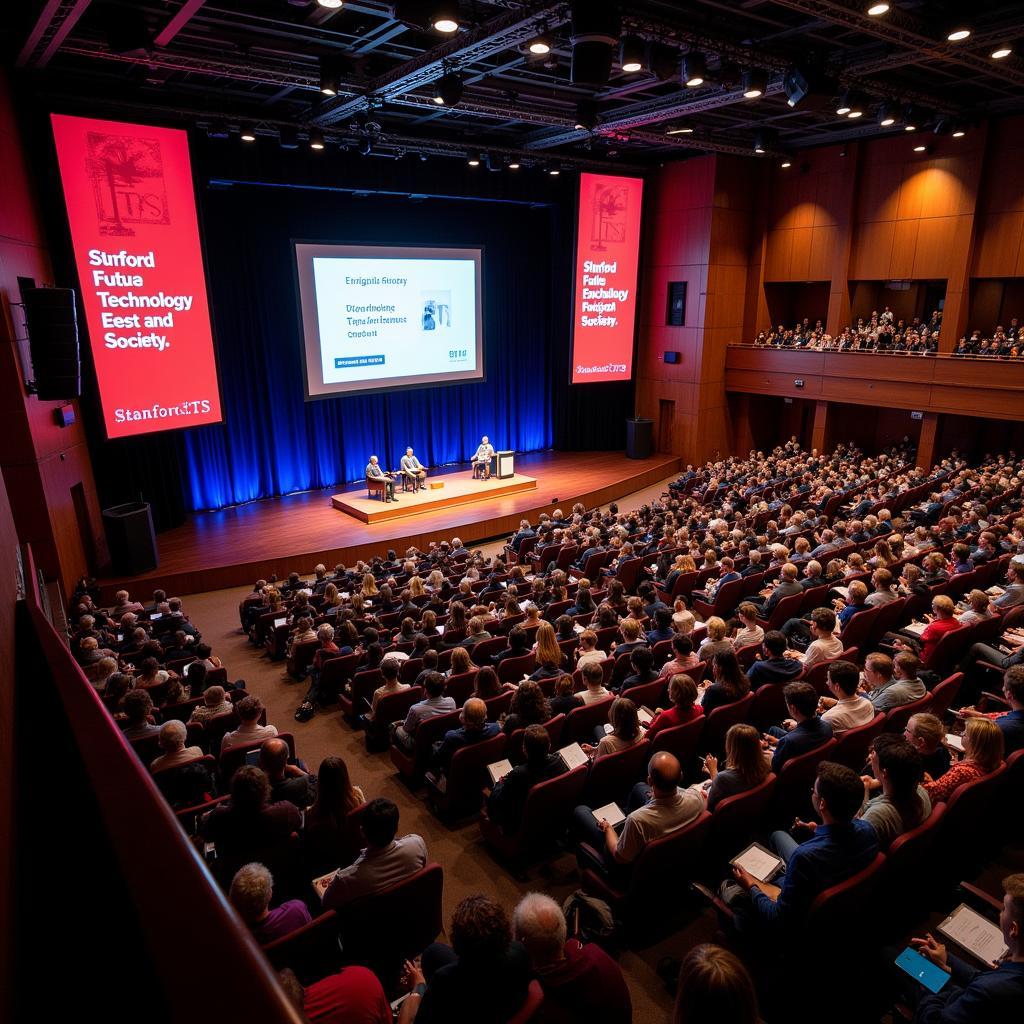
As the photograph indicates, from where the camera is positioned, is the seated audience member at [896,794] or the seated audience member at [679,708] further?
the seated audience member at [679,708]

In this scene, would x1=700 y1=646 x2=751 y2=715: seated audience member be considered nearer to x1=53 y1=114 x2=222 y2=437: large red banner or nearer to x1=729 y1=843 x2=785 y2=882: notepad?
x1=729 y1=843 x2=785 y2=882: notepad

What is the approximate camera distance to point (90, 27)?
8344 millimetres

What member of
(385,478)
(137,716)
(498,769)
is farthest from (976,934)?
(385,478)

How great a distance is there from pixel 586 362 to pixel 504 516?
5.72m

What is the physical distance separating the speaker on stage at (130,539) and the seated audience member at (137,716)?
6.15 m

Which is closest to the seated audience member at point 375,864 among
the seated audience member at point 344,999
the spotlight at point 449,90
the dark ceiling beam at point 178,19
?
the seated audience member at point 344,999

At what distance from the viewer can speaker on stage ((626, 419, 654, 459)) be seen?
59.5 feet

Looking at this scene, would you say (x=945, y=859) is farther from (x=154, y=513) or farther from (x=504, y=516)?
(x=154, y=513)

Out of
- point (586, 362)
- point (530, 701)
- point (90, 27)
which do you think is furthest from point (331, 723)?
point (586, 362)

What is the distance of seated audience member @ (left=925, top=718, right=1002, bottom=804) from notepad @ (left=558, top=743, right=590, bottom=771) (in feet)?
5.93

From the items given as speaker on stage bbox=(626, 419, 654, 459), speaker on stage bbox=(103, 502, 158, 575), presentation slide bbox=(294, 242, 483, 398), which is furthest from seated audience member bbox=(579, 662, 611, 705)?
speaker on stage bbox=(626, 419, 654, 459)

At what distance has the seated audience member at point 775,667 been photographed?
16.6 feet

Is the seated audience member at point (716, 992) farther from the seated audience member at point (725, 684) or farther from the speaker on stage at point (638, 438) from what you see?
the speaker on stage at point (638, 438)

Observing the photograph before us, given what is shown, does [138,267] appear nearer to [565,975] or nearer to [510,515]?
[510,515]
